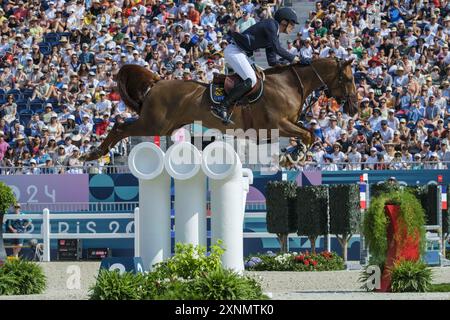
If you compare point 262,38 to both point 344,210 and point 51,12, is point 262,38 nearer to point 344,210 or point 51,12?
point 344,210

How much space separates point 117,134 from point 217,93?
1456 mm

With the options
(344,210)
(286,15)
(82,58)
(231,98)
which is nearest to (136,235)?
(344,210)

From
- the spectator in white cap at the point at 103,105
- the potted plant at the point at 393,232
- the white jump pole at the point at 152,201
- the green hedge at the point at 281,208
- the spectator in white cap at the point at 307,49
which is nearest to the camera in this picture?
the potted plant at the point at 393,232

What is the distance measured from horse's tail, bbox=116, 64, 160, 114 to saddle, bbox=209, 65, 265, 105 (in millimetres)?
1109

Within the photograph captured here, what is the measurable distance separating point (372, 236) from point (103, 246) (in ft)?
27.2

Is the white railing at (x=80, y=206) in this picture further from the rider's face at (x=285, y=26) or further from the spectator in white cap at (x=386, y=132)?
the rider's face at (x=285, y=26)

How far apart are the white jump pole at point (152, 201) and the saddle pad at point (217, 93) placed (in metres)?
2.80

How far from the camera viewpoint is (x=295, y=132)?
1531 cm

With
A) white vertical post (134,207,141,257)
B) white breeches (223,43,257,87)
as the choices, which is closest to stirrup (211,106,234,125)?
white breeches (223,43,257,87)

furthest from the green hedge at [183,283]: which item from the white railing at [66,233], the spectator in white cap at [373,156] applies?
the spectator in white cap at [373,156]

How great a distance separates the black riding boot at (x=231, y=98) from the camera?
15352 mm

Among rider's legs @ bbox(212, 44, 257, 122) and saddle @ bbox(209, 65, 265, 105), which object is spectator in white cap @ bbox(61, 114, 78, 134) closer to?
saddle @ bbox(209, 65, 265, 105)

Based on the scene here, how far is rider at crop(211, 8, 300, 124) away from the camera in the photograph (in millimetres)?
14875

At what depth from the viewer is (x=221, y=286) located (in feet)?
32.8
